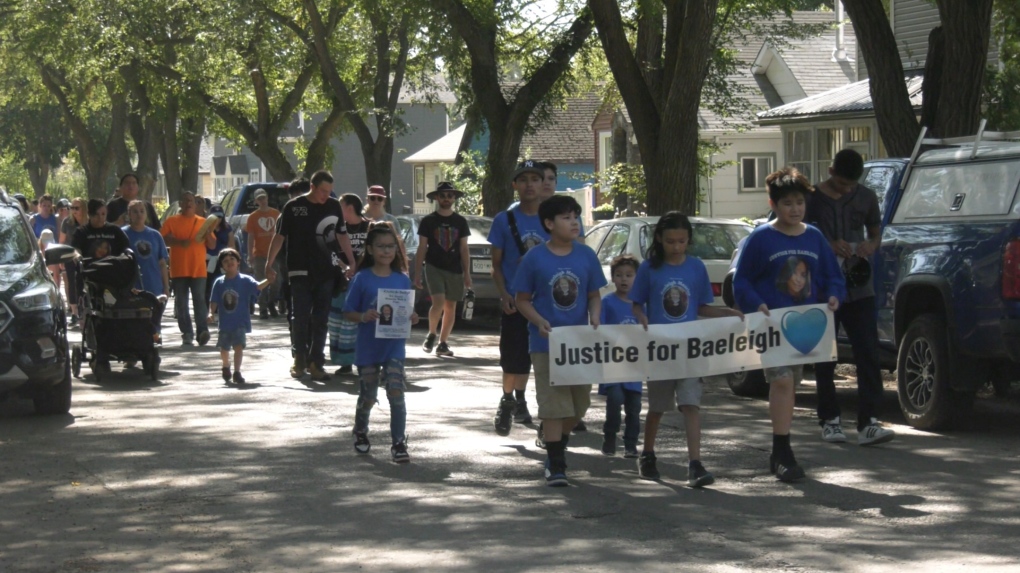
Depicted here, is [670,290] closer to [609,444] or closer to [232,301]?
[609,444]

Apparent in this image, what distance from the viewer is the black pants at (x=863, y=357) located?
1011 cm

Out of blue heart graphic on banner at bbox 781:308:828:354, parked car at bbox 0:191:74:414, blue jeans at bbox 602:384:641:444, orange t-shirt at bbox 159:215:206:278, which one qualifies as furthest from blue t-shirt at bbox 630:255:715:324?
orange t-shirt at bbox 159:215:206:278

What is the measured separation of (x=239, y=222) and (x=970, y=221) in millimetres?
16523

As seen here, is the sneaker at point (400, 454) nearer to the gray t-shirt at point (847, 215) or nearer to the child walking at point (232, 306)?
the gray t-shirt at point (847, 215)

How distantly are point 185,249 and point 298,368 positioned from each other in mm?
3890

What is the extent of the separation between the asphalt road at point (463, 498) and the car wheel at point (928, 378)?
21 cm

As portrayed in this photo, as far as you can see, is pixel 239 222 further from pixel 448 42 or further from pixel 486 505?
pixel 486 505

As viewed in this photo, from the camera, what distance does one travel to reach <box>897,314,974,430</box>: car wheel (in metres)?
10.5

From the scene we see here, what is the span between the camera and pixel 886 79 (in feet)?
53.6

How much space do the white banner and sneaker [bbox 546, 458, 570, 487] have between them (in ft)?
1.59

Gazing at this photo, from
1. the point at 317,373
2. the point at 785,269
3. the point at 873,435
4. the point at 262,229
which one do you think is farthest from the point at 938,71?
the point at 262,229

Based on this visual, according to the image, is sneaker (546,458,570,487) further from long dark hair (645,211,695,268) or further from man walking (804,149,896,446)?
man walking (804,149,896,446)

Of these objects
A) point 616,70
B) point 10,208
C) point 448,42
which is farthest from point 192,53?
point 10,208

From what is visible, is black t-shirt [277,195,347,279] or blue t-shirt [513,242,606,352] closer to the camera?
blue t-shirt [513,242,606,352]
